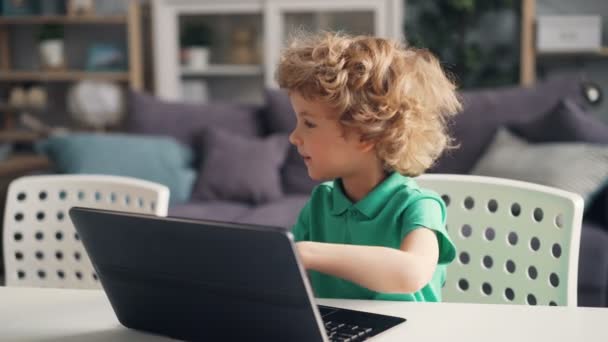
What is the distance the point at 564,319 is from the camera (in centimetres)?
83

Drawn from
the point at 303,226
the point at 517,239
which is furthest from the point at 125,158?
the point at 517,239

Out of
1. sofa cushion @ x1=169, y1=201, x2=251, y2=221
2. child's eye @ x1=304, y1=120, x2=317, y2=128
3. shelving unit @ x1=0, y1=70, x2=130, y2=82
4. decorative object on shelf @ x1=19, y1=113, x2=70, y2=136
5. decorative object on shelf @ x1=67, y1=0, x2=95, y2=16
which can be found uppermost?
decorative object on shelf @ x1=67, y1=0, x2=95, y2=16

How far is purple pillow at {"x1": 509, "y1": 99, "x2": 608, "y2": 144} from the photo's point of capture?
2723mm

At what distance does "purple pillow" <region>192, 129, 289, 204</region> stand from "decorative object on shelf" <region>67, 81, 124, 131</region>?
4.90 feet

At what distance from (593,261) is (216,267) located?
1.96 m

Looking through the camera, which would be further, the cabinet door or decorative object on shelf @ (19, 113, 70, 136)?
decorative object on shelf @ (19, 113, 70, 136)

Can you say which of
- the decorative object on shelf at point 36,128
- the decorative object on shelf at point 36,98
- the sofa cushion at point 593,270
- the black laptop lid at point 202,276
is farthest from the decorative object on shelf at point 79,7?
the black laptop lid at point 202,276

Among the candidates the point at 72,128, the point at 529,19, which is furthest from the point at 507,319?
the point at 72,128

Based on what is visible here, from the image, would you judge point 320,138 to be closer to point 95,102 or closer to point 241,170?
point 241,170

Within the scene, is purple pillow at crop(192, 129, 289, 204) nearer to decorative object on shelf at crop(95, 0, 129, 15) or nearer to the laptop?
decorative object on shelf at crop(95, 0, 129, 15)

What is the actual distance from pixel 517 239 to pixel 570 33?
2.90 meters

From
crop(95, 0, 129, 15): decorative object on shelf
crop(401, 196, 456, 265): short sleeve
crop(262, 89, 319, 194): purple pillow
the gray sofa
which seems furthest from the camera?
crop(95, 0, 129, 15): decorative object on shelf

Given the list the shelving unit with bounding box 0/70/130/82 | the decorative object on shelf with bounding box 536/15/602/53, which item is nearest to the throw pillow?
the decorative object on shelf with bounding box 536/15/602/53

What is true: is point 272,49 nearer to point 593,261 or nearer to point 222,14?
point 222,14
